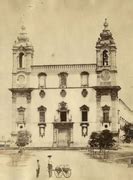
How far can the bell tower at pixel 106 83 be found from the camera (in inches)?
117

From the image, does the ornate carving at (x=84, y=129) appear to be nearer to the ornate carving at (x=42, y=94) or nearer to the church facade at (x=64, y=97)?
the church facade at (x=64, y=97)

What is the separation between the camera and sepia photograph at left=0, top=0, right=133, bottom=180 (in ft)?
9.47

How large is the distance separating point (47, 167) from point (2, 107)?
42 centimetres

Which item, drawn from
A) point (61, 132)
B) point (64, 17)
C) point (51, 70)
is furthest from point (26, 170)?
point (64, 17)

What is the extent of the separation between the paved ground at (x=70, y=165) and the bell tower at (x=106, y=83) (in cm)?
20

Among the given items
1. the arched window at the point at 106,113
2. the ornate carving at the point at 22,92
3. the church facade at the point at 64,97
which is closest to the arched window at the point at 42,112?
the church facade at the point at 64,97

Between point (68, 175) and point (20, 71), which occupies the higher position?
point (20, 71)

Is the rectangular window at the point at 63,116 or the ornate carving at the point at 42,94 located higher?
the ornate carving at the point at 42,94

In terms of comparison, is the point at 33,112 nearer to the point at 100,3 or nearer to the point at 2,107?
the point at 2,107

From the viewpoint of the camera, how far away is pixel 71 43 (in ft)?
9.75

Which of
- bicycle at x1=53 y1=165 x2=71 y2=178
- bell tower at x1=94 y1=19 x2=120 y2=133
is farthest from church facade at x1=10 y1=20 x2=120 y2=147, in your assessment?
bicycle at x1=53 y1=165 x2=71 y2=178

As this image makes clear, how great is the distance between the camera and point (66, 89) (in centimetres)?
304

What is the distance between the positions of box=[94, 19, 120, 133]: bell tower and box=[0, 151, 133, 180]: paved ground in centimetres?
20

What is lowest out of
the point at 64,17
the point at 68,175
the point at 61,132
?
the point at 68,175
